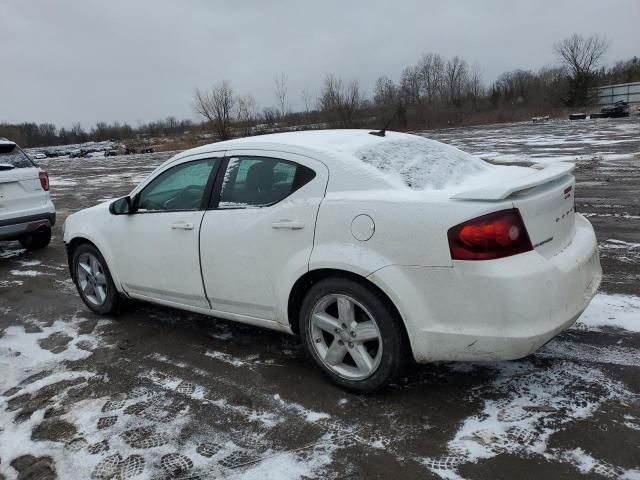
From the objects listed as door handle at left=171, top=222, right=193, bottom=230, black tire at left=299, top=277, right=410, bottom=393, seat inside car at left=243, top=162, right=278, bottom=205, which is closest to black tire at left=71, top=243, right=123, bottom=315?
door handle at left=171, top=222, right=193, bottom=230

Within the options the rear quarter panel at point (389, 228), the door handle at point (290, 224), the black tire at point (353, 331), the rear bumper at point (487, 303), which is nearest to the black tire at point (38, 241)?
the door handle at point (290, 224)

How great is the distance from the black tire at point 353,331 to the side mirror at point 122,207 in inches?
81.2

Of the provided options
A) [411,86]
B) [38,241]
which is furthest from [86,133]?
[38,241]

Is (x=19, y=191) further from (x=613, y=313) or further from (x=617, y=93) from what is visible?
(x=617, y=93)

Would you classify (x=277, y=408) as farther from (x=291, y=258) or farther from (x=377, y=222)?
(x=377, y=222)

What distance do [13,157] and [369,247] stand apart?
688 centimetres

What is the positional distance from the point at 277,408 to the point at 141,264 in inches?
75.8

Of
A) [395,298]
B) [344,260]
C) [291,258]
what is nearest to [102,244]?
[291,258]

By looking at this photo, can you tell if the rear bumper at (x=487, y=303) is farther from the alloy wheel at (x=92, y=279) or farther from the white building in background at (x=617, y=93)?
the white building in background at (x=617, y=93)

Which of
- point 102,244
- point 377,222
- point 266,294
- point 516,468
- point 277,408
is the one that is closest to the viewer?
point 516,468

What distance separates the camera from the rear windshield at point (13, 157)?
7.44 m

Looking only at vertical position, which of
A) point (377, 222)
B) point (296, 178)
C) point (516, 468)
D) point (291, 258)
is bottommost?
point (516, 468)

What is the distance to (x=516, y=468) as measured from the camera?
245 cm

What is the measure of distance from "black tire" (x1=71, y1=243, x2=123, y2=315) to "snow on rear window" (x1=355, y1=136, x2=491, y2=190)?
9.33ft
